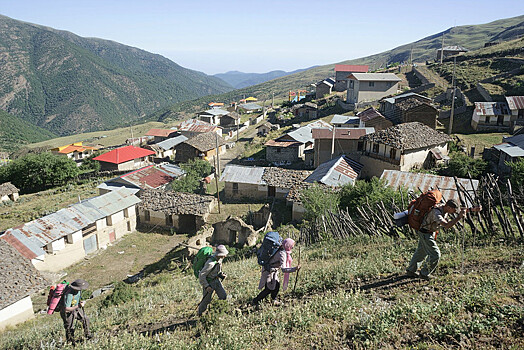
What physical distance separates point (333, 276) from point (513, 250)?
4.31 metres

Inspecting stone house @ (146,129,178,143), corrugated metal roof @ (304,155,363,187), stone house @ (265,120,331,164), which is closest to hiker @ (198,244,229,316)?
corrugated metal roof @ (304,155,363,187)

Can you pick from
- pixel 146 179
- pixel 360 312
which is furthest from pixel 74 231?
pixel 360 312

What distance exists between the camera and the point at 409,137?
28.0 meters

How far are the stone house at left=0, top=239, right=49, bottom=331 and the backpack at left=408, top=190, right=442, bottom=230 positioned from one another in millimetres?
17295

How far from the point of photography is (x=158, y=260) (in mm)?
22859

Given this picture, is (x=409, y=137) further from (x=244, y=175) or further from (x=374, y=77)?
(x=374, y=77)

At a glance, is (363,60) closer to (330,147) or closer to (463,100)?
(463,100)

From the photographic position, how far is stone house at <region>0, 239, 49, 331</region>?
15.1 m

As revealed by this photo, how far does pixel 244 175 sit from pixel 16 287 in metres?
19.1

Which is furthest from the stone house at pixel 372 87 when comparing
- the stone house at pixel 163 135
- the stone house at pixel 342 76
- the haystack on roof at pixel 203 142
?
the stone house at pixel 163 135

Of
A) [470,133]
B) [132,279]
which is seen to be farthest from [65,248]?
[470,133]

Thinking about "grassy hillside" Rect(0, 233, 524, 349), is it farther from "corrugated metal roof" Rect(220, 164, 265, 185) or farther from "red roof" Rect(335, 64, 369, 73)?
"red roof" Rect(335, 64, 369, 73)

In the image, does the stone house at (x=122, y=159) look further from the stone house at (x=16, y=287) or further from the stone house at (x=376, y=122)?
the stone house at (x=376, y=122)

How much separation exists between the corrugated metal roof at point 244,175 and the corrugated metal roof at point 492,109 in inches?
947
